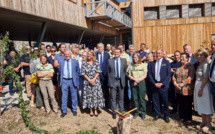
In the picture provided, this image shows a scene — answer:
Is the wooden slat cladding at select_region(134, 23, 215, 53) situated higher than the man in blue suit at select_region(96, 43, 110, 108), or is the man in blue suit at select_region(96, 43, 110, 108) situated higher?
the wooden slat cladding at select_region(134, 23, 215, 53)

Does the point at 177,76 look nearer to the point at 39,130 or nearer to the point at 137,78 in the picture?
the point at 137,78

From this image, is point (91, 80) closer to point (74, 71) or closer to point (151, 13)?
point (74, 71)

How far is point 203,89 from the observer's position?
388cm

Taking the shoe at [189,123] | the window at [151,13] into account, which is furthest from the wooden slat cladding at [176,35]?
the shoe at [189,123]

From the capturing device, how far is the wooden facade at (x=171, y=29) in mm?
17734

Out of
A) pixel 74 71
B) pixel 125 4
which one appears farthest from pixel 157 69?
pixel 125 4

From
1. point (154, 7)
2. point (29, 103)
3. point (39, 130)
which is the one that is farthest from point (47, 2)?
point (154, 7)

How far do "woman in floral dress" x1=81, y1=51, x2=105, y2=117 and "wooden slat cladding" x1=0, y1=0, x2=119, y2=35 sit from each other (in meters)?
3.61

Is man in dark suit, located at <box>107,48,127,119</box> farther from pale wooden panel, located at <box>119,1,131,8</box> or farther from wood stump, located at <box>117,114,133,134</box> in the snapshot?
pale wooden panel, located at <box>119,1,131,8</box>

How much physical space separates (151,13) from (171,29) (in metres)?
2.63

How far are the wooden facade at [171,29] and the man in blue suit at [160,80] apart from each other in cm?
1367

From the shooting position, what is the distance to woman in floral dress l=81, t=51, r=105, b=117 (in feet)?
16.0

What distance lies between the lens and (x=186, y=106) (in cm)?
440

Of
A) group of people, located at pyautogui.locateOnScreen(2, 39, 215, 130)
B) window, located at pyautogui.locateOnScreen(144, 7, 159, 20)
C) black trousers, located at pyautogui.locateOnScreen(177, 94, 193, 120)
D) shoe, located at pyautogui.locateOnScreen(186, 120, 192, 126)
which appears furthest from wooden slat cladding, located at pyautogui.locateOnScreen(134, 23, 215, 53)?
shoe, located at pyautogui.locateOnScreen(186, 120, 192, 126)
